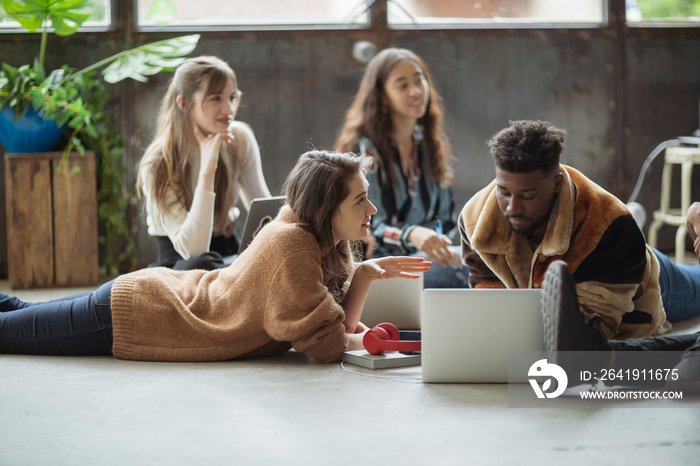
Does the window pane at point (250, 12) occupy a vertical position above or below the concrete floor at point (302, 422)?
above

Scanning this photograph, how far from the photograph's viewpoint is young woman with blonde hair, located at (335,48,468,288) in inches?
114

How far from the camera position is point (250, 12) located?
4000 millimetres

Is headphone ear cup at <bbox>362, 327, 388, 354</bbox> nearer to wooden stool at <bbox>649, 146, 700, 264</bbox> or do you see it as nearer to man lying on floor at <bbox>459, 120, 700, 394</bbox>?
man lying on floor at <bbox>459, 120, 700, 394</bbox>

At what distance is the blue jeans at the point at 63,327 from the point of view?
203 cm

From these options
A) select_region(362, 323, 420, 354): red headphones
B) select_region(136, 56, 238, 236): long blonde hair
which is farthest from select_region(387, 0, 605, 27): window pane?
select_region(362, 323, 420, 354): red headphones

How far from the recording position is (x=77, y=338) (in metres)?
2.06

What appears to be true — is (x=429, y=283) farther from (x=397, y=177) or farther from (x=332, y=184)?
(x=332, y=184)

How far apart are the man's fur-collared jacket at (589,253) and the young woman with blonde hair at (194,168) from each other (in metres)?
0.94

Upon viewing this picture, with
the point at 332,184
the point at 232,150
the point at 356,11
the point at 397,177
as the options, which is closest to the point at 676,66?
the point at 356,11

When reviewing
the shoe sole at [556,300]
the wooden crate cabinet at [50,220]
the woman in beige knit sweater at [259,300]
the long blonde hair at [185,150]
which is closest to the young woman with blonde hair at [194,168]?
the long blonde hair at [185,150]

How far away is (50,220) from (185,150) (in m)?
1.14

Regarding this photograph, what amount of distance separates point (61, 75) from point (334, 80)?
1285 millimetres

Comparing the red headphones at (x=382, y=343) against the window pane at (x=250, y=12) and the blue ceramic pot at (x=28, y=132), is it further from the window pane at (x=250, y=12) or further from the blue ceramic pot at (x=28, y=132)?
the window pane at (x=250, y=12)

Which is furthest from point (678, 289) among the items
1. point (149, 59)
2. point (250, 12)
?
point (250, 12)
